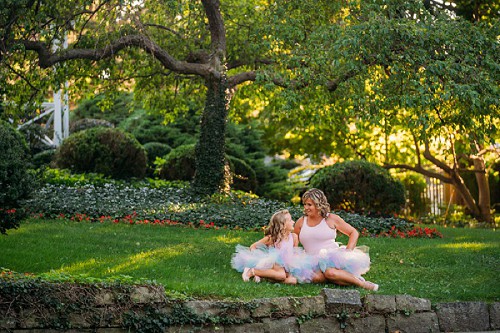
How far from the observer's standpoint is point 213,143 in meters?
17.1

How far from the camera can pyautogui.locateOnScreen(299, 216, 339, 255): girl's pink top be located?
970cm

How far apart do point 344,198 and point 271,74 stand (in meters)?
3.71

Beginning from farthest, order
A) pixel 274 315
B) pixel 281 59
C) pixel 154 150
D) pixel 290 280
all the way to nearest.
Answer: pixel 154 150, pixel 281 59, pixel 290 280, pixel 274 315

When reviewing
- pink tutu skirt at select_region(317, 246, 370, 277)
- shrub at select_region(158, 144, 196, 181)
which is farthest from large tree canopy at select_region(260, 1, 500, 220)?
shrub at select_region(158, 144, 196, 181)

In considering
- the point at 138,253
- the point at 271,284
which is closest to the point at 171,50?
the point at 138,253

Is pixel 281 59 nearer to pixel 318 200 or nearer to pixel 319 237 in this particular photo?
pixel 318 200

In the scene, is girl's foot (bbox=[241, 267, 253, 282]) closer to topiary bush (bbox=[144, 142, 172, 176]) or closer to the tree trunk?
the tree trunk

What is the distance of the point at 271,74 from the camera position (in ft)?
53.0

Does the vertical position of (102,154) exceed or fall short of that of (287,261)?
it exceeds it

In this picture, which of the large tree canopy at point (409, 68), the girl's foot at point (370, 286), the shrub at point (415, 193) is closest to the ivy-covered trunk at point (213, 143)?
the large tree canopy at point (409, 68)

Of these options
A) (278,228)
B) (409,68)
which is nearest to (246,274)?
(278,228)

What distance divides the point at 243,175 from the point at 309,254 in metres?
12.7

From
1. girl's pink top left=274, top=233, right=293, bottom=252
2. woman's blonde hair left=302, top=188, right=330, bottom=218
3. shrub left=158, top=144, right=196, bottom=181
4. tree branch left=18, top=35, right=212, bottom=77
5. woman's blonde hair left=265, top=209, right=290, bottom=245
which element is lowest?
girl's pink top left=274, top=233, right=293, bottom=252

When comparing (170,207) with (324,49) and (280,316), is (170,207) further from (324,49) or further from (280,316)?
(280,316)
